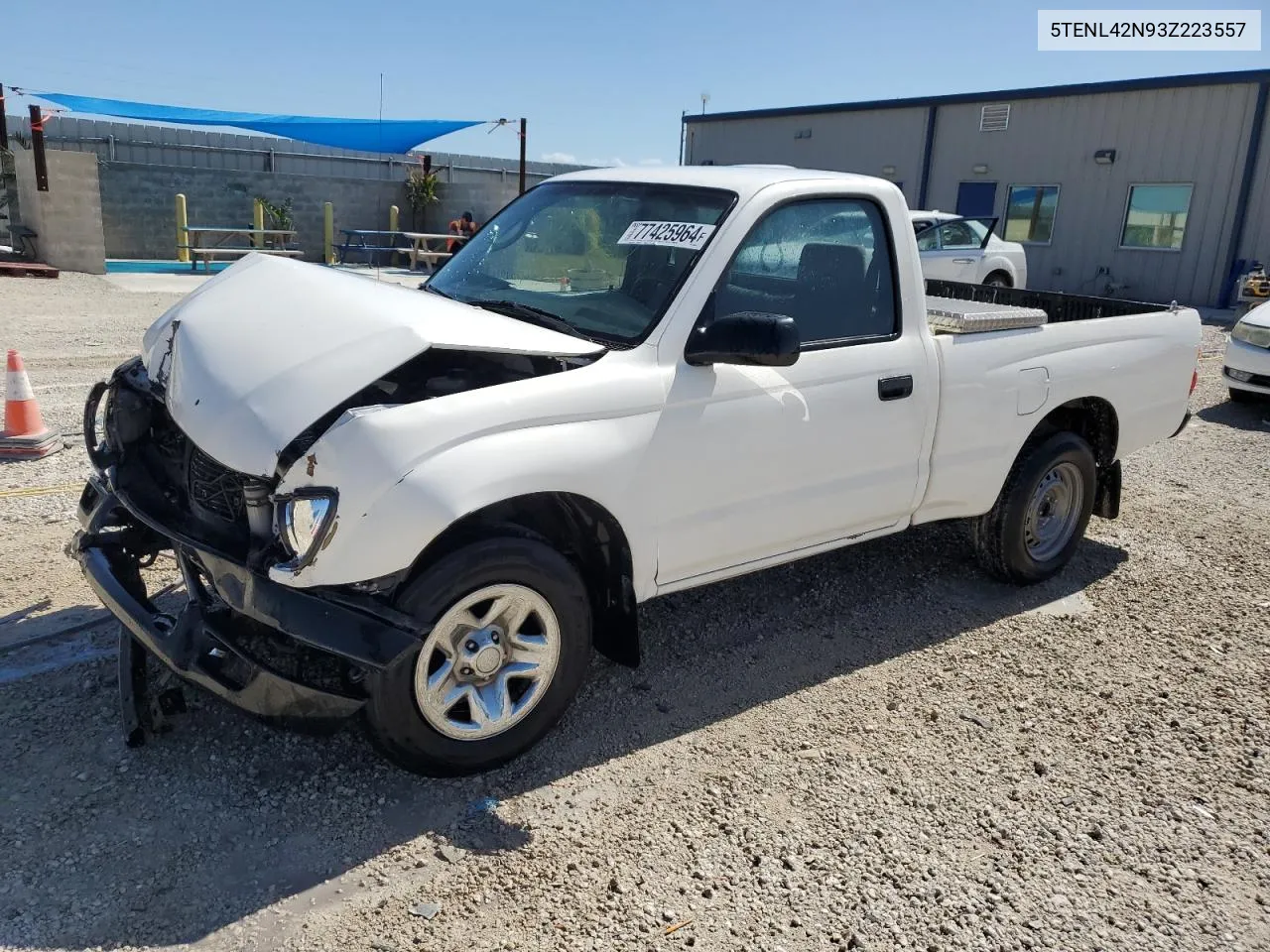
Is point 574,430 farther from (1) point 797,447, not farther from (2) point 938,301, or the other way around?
(2) point 938,301

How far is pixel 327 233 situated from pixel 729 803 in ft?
76.3

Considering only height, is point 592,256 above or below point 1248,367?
above

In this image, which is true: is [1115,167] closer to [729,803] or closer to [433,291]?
[433,291]

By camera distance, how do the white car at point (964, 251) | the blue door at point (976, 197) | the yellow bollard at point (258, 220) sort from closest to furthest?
the white car at point (964, 251) < the yellow bollard at point (258, 220) < the blue door at point (976, 197)

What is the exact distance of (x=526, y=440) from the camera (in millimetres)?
3092

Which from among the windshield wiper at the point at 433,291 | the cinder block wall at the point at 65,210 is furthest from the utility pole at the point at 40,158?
the windshield wiper at the point at 433,291

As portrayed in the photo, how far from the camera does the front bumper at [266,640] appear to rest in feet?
9.29

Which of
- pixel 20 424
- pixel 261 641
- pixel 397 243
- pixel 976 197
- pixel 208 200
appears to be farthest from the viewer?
pixel 397 243

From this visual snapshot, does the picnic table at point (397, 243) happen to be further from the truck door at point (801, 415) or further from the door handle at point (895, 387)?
the door handle at point (895, 387)

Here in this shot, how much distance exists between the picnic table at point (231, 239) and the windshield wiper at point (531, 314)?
18952mm

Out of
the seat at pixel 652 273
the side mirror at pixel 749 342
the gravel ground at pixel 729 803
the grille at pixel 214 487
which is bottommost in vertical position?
the gravel ground at pixel 729 803

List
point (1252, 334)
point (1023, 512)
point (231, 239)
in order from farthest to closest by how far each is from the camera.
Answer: point (231, 239)
point (1252, 334)
point (1023, 512)

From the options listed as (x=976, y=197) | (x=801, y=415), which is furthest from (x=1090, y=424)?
(x=976, y=197)

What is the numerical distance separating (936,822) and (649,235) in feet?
7.58
